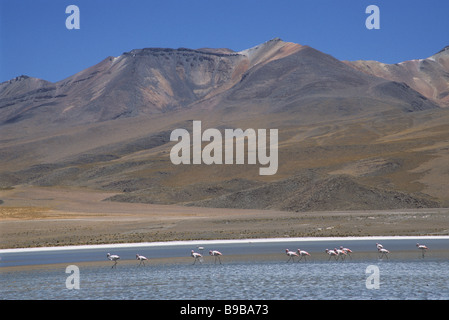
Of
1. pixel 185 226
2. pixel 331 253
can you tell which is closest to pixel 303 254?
pixel 331 253

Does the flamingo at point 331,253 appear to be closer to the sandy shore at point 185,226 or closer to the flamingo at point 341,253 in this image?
the flamingo at point 341,253

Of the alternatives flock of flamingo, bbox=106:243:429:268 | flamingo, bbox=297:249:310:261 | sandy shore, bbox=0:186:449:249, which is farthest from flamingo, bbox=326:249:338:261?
sandy shore, bbox=0:186:449:249

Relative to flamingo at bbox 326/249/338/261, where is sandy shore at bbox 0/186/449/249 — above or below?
above

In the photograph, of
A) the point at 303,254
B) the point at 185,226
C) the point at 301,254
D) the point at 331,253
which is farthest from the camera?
the point at 185,226

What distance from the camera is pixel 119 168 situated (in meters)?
169

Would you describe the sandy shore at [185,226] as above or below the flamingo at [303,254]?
above

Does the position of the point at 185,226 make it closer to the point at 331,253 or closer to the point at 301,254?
the point at 301,254

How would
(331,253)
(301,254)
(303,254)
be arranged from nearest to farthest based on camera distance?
(331,253) → (301,254) → (303,254)

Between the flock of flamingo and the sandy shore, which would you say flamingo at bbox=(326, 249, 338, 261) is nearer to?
the flock of flamingo

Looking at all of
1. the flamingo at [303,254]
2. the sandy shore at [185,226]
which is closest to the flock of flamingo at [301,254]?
the flamingo at [303,254]

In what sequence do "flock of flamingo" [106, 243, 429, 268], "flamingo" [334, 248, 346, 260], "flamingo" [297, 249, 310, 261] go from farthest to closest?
1. "flock of flamingo" [106, 243, 429, 268]
2. "flamingo" [297, 249, 310, 261]
3. "flamingo" [334, 248, 346, 260]

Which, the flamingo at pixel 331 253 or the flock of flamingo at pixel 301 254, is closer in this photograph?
the flamingo at pixel 331 253
